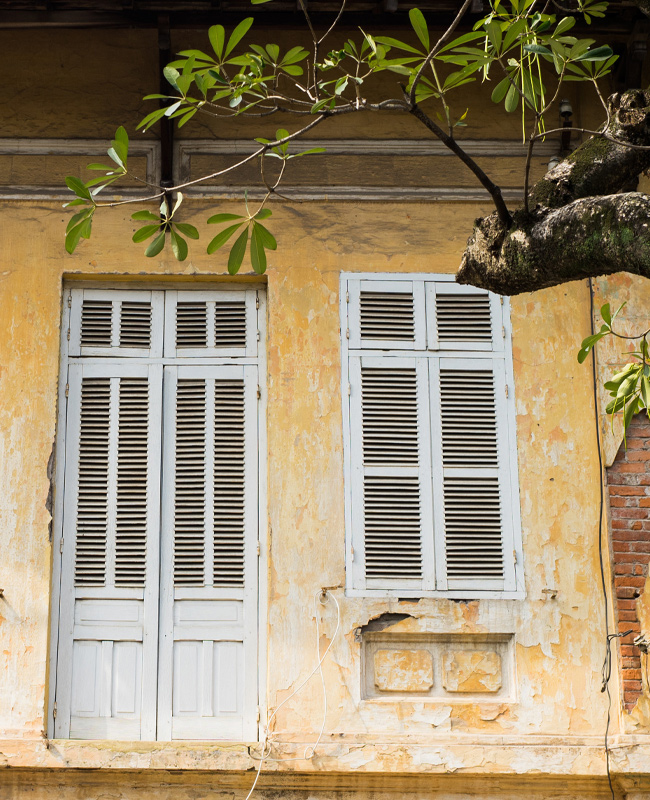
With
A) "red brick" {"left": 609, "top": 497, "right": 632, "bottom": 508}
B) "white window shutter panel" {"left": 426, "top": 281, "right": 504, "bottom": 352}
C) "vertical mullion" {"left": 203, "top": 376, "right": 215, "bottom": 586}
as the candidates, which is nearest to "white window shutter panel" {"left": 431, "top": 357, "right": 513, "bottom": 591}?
"white window shutter panel" {"left": 426, "top": 281, "right": 504, "bottom": 352}

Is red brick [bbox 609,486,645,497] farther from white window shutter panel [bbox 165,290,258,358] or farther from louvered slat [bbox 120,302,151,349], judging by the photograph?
louvered slat [bbox 120,302,151,349]

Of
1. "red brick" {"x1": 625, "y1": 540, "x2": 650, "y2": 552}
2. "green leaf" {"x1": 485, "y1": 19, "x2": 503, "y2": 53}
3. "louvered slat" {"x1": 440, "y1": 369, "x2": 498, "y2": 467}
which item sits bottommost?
"red brick" {"x1": 625, "y1": 540, "x2": 650, "y2": 552}

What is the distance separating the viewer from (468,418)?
6.50 m

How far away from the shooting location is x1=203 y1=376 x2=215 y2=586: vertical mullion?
628 cm

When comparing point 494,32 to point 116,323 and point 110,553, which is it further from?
point 110,553

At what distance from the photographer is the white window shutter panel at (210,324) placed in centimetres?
658

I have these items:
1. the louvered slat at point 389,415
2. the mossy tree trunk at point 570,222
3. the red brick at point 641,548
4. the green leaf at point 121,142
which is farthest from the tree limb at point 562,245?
the red brick at point 641,548

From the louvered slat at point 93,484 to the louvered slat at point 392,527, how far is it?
1.51 meters

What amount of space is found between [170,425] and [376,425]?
120cm

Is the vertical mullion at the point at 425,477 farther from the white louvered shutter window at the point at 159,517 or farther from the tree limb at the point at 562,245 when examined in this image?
the tree limb at the point at 562,245

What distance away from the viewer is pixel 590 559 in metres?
6.28

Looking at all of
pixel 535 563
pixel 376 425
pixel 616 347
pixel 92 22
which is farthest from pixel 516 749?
pixel 92 22

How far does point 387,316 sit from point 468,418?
2.55ft

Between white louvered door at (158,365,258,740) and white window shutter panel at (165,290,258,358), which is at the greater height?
white window shutter panel at (165,290,258,358)
